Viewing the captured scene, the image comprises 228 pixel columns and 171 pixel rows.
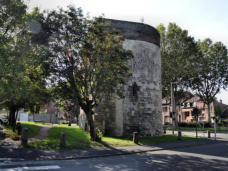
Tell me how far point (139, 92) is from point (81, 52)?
7618 mm

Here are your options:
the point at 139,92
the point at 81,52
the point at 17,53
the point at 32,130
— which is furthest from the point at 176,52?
the point at 17,53

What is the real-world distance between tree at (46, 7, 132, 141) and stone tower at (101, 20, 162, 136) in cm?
445

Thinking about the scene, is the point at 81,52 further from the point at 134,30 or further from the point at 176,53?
the point at 176,53

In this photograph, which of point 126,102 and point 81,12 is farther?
point 126,102

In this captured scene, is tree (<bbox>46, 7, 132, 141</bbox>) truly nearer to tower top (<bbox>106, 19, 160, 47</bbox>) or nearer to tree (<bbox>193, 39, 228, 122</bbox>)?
tower top (<bbox>106, 19, 160, 47</bbox>)

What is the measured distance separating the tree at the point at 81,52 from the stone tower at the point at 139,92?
175 inches

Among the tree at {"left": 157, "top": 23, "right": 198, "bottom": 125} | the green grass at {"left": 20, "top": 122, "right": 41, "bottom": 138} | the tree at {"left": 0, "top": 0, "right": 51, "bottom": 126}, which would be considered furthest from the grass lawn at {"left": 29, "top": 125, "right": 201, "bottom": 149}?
the tree at {"left": 157, "top": 23, "right": 198, "bottom": 125}

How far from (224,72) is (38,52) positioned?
32.9 meters

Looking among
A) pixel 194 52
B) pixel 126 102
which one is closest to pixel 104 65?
pixel 126 102

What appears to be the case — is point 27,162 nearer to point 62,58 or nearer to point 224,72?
point 62,58

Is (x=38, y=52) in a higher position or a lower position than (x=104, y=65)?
higher

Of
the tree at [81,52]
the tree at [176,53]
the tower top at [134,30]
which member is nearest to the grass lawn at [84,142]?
the tree at [81,52]

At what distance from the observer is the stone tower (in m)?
19.2

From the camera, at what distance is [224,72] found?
120 feet
